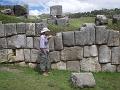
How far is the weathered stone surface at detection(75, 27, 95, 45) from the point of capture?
695 inches

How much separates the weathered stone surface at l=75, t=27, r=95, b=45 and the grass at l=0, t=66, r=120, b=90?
5.25 feet

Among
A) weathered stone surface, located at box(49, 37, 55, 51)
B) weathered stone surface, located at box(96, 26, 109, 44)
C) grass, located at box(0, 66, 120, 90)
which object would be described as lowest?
grass, located at box(0, 66, 120, 90)

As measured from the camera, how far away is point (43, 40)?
16.5 m

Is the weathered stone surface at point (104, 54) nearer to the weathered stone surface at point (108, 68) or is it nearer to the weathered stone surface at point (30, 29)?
the weathered stone surface at point (108, 68)

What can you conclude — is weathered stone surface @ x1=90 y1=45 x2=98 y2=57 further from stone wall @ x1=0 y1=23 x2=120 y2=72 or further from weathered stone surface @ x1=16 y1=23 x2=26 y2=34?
weathered stone surface @ x1=16 y1=23 x2=26 y2=34

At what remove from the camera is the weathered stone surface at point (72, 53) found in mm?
17703

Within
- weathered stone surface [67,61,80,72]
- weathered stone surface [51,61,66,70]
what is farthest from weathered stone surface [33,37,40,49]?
weathered stone surface [67,61,80,72]

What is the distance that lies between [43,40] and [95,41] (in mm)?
2757

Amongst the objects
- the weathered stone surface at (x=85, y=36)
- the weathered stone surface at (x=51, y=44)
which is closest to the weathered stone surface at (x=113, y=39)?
the weathered stone surface at (x=85, y=36)

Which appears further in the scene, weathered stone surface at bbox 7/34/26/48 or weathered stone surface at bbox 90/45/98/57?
Result: weathered stone surface at bbox 90/45/98/57

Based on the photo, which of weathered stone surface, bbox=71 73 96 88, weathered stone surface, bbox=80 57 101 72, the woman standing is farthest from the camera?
weathered stone surface, bbox=80 57 101 72

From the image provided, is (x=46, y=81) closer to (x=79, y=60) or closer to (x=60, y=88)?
(x=60, y=88)

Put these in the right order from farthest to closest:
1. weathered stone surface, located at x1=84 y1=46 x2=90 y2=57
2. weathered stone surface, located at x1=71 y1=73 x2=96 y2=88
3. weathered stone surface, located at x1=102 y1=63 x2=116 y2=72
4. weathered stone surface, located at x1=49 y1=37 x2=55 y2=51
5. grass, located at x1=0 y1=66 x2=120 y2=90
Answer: weathered stone surface, located at x1=102 y1=63 x2=116 y2=72, weathered stone surface, located at x1=84 y1=46 x2=90 y2=57, weathered stone surface, located at x1=49 y1=37 x2=55 y2=51, weathered stone surface, located at x1=71 y1=73 x2=96 y2=88, grass, located at x1=0 y1=66 x2=120 y2=90

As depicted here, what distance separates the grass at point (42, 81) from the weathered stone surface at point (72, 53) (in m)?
0.79
